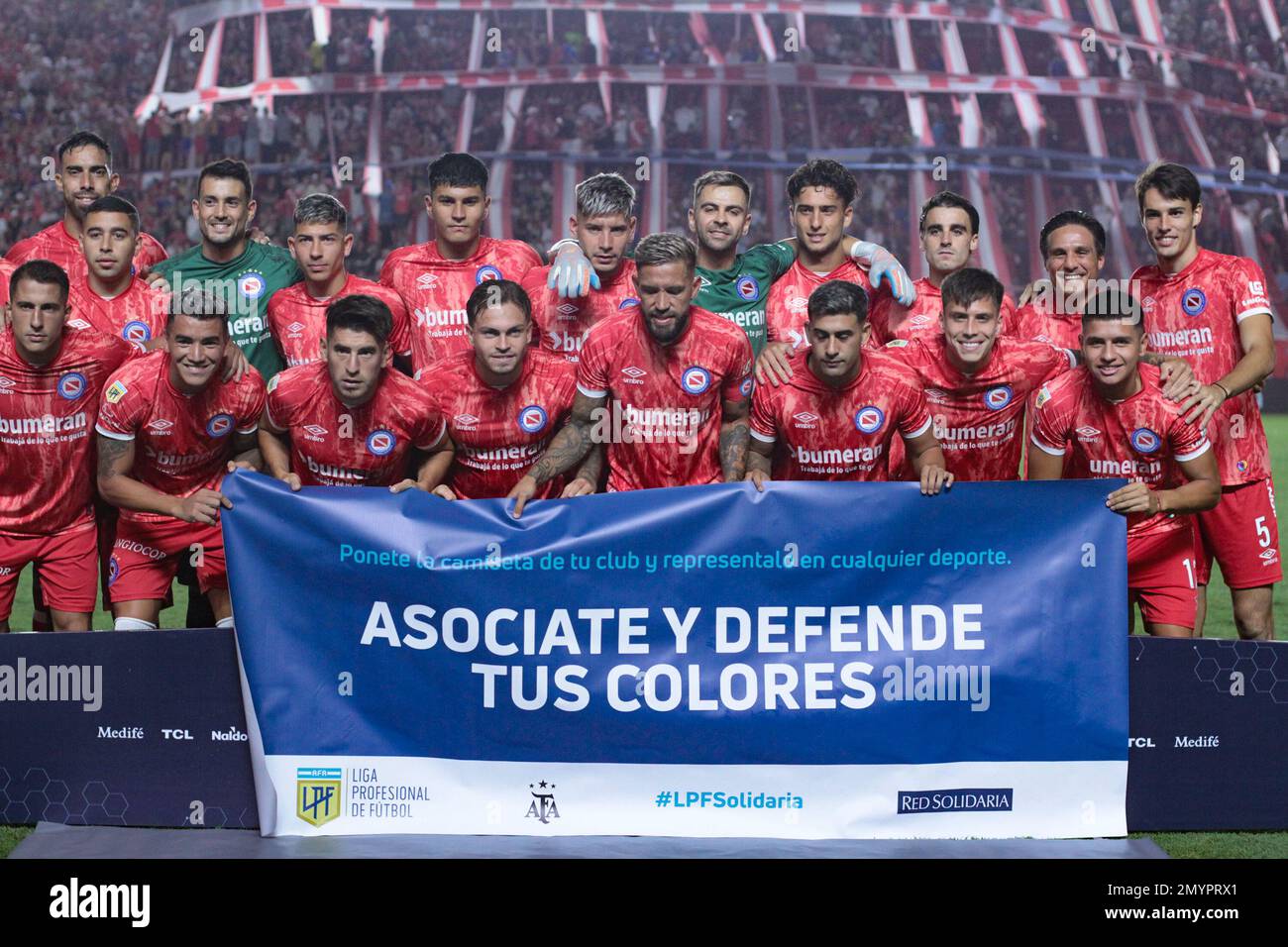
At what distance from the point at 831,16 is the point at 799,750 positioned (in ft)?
71.2

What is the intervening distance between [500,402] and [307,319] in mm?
1042

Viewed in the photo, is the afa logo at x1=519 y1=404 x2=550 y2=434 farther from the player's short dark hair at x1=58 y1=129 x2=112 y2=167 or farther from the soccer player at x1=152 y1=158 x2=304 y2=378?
the player's short dark hair at x1=58 y1=129 x2=112 y2=167

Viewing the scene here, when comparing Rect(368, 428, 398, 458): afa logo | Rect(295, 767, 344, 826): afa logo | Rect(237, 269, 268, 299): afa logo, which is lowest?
Rect(295, 767, 344, 826): afa logo

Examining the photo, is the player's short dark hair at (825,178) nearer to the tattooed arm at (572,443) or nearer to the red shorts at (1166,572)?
the tattooed arm at (572,443)

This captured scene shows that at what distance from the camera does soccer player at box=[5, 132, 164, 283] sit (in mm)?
5965

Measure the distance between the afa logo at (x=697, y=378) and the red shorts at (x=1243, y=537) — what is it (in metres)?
1.99

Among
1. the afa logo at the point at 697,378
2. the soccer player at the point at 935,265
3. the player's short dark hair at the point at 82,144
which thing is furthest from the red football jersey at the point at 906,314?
the player's short dark hair at the point at 82,144

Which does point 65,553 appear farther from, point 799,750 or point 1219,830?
point 1219,830

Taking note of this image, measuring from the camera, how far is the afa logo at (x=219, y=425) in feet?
16.0

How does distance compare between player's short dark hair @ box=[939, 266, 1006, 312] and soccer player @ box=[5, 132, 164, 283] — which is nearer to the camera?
player's short dark hair @ box=[939, 266, 1006, 312]

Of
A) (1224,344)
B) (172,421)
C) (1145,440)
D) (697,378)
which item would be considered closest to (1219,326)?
(1224,344)

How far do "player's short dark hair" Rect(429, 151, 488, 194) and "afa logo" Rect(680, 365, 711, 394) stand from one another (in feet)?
4.54
